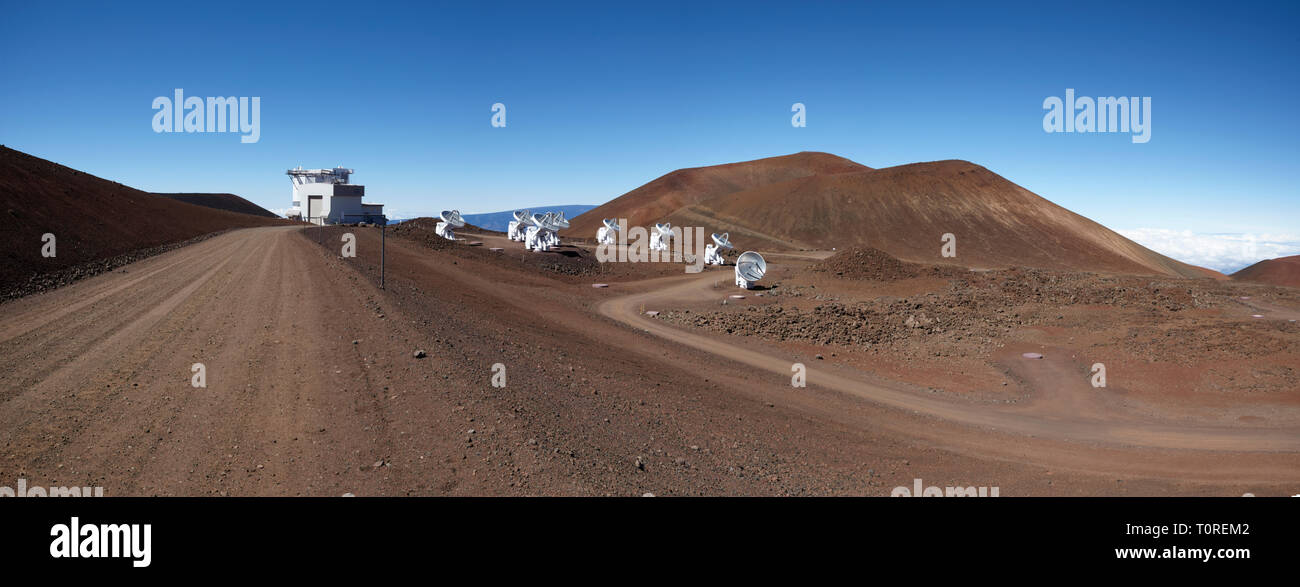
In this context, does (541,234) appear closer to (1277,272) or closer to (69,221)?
(69,221)

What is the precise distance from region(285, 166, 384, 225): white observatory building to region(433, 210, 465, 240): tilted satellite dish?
21.0 feet

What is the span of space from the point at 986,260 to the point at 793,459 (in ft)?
229

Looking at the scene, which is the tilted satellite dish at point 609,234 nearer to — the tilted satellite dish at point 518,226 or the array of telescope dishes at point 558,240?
the array of telescope dishes at point 558,240

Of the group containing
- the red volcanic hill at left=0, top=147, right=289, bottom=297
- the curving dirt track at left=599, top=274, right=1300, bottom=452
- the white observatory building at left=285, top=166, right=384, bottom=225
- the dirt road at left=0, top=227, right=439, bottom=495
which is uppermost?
the white observatory building at left=285, top=166, right=384, bottom=225

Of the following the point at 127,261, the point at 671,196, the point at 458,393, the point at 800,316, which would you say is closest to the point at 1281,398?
the point at 800,316

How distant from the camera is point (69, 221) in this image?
1050 inches

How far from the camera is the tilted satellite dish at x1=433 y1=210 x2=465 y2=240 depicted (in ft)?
165

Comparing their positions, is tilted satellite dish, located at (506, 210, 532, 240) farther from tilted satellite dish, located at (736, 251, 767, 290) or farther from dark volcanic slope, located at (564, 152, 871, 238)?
dark volcanic slope, located at (564, 152, 871, 238)

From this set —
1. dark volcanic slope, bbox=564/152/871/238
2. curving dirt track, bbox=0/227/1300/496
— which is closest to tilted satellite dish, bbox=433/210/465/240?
curving dirt track, bbox=0/227/1300/496

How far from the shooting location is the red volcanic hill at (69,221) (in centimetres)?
2167

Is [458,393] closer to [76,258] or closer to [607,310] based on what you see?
[607,310]

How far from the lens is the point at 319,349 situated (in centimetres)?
1278

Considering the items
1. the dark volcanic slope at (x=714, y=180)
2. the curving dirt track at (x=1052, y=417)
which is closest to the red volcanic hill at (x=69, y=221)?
the curving dirt track at (x=1052, y=417)

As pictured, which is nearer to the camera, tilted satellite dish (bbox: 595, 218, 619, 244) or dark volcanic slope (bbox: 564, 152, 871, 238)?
tilted satellite dish (bbox: 595, 218, 619, 244)
